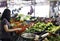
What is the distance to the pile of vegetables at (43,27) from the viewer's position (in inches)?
89.7

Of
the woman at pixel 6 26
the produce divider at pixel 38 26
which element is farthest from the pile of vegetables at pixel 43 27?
the woman at pixel 6 26

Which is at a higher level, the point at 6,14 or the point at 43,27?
the point at 6,14

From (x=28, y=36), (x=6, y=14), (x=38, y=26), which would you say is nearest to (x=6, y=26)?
(x=6, y=14)

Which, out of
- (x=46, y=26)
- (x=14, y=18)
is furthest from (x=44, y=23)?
(x=14, y=18)

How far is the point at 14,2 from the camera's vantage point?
2309mm

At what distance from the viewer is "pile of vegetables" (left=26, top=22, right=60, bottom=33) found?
7.47 ft

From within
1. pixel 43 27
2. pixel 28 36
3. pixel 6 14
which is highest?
pixel 6 14

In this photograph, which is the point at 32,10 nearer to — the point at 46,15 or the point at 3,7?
the point at 46,15

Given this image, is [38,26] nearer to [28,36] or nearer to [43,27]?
[43,27]

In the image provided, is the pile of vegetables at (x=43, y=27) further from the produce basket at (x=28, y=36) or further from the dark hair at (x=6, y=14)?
the dark hair at (x=6, y=14)

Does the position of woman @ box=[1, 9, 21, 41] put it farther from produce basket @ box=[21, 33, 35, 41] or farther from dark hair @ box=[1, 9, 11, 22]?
produce basket @ box=[21, 33, 35, 41]

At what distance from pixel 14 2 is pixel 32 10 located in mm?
264

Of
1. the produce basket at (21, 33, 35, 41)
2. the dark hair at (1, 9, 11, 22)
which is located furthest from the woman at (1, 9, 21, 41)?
the produce basket at (21, 33, 35, 41)

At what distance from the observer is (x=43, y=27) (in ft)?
7.53
